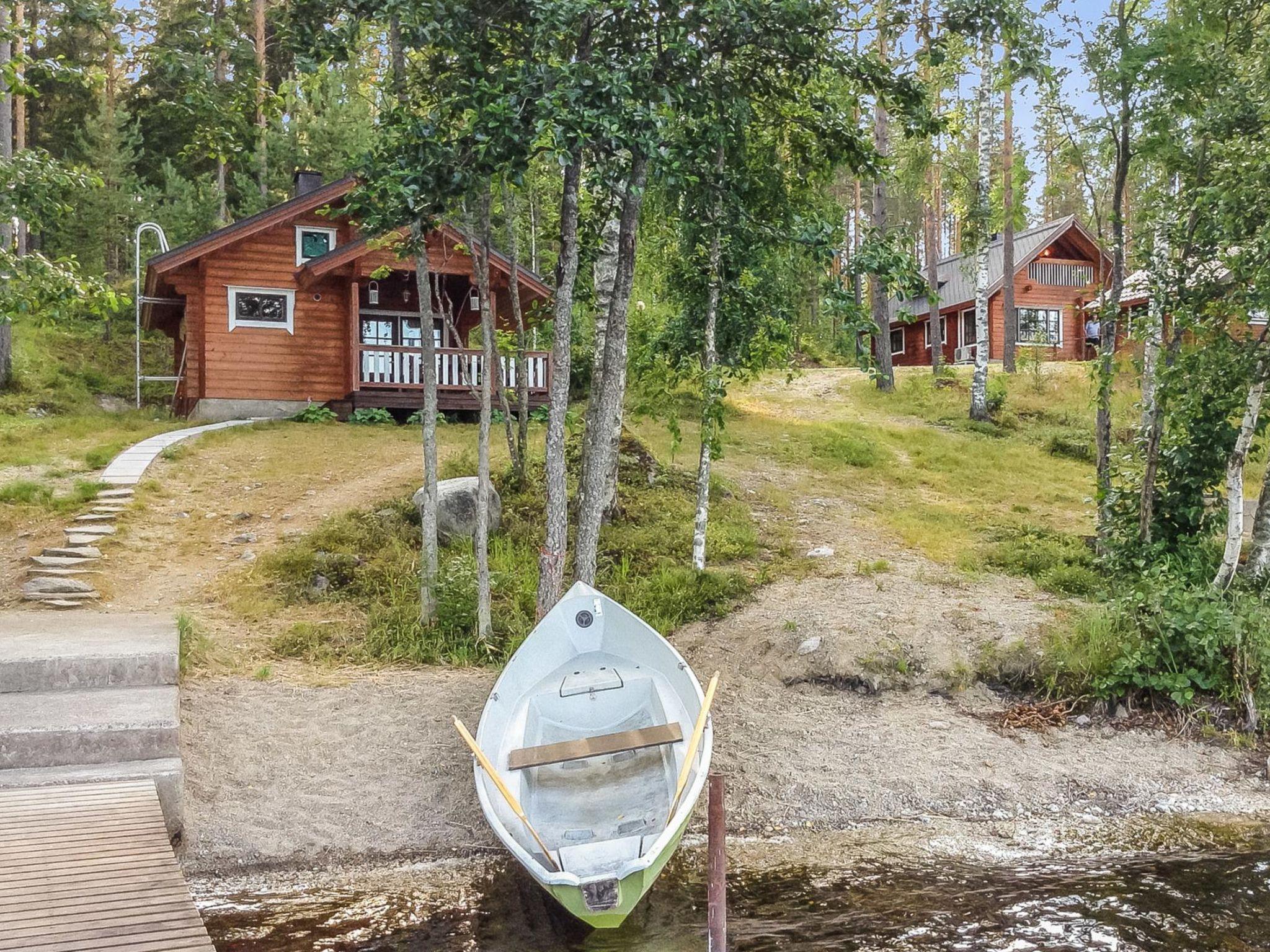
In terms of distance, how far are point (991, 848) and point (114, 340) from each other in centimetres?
2993

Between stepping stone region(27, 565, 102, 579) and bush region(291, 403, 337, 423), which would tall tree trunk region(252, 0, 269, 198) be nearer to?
bush region(291, 403, 337, 423)

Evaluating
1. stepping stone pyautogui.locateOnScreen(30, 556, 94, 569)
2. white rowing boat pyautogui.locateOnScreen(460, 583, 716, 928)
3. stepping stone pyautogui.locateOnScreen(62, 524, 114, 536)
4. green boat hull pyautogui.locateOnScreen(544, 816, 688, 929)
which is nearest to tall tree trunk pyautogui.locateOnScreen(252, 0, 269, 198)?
stepping stone pyautogui.locateOnScreen(62, 524, 114, 536)

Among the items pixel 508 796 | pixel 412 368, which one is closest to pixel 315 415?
pixel 412 368

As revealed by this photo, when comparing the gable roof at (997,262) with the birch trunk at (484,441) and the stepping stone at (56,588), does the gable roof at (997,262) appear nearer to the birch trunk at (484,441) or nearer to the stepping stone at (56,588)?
the birch trunk at (484,441)

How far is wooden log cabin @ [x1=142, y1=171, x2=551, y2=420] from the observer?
20.5 meters

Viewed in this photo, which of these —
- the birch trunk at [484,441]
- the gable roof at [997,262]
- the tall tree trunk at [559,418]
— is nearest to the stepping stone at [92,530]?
the birch trunk at [484,441]

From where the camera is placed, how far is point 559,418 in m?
8.93

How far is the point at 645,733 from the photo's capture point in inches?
250

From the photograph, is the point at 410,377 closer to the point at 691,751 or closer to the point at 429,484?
the point at 429,484

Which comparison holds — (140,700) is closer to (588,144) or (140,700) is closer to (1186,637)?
(588,144)

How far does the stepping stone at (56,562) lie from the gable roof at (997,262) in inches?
985

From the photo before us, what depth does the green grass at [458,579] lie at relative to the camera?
30.9ft

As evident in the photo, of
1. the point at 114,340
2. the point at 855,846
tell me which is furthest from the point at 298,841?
the point at 114,340

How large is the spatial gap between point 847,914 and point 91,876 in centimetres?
407
